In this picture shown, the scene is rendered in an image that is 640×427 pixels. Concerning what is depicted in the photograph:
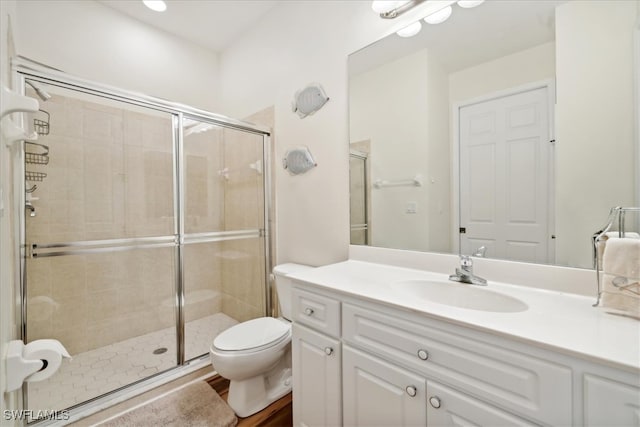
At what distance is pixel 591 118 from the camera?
37.9 inches

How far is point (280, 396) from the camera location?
1.59 meters

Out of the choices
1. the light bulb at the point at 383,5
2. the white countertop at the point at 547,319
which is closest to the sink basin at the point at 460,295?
the white countertop at the point at 547,319

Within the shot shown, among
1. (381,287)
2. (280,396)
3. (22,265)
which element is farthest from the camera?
(280,396)

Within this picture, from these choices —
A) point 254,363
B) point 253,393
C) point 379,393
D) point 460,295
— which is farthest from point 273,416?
point 460,295

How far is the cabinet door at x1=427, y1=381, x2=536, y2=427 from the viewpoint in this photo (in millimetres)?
708

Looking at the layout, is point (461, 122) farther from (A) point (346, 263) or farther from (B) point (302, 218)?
(B) point (302, 218)

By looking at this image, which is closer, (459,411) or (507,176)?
(459,411)

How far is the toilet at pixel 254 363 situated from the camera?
4.65 ft

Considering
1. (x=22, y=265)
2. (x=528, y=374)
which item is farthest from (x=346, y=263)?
(x=22, y=265)

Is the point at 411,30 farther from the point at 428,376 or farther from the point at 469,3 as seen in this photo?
the point at 428,376

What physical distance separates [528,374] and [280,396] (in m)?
1.38

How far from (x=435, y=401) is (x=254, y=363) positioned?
0.96 m

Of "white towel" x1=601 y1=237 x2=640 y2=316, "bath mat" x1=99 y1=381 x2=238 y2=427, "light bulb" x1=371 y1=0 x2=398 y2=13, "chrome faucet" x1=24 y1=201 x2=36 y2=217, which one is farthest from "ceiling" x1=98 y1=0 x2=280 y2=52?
"bath mat" x1=99 y1=381 x2=238 y2=427

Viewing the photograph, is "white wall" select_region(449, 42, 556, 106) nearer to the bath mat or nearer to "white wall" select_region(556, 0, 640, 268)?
"white wall" select_region(556, 0, 640, 268)
